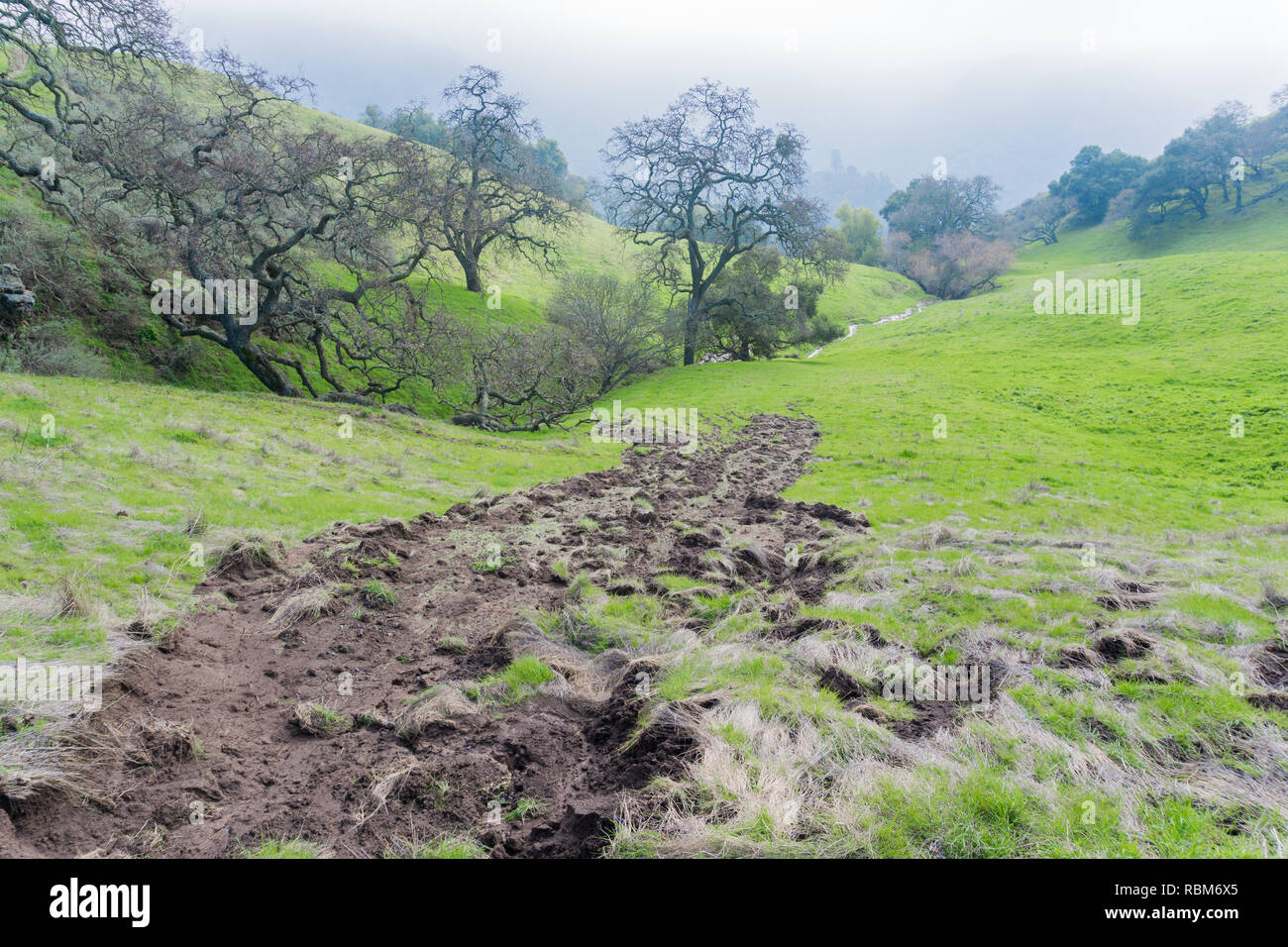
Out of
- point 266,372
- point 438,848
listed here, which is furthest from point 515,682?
point 266,372

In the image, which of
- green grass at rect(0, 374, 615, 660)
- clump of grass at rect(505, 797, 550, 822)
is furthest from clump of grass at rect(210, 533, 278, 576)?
clump of grass at rect(505, 797, 550, 822)

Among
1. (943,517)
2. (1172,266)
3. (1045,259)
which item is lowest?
(943,517)

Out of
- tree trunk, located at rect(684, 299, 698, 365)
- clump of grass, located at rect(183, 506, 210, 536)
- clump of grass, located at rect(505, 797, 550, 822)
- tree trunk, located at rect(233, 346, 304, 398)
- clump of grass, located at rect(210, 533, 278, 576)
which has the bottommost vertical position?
clump of grass, located at rect(505, 797, 550, 822)

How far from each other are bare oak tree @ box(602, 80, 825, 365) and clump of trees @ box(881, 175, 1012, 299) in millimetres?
38240

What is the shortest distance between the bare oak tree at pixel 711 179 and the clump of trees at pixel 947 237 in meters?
38.2

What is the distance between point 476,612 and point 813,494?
31.6ft

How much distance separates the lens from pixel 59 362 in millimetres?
15500

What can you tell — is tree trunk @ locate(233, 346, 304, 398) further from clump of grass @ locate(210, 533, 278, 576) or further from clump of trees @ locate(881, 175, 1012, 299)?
clump of trees @ locate(881, 175, 1012, 299)

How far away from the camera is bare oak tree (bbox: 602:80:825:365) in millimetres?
35031

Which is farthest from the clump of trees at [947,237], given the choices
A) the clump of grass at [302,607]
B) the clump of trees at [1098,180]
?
the clump of grass at [302,607]

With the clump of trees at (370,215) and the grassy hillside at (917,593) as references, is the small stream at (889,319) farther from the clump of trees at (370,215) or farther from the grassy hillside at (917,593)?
the grassy hillside at (917,593)
